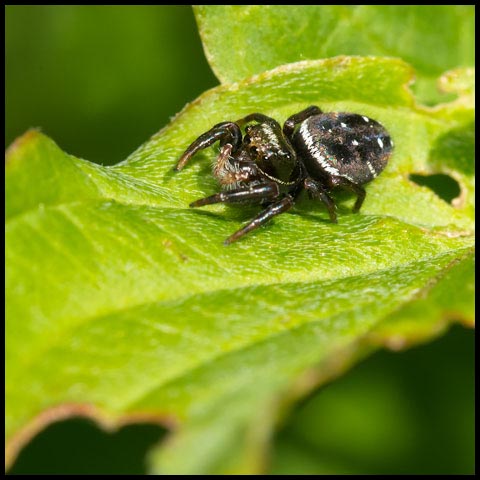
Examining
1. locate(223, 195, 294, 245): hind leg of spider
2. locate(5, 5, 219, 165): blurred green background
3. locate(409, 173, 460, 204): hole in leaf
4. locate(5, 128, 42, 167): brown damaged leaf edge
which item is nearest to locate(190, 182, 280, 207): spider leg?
locate(223, 195, 294, 245): hind leg of spider

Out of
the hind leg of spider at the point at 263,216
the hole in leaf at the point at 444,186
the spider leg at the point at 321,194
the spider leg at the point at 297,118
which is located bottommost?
the hole in leaf at the point at 444,186

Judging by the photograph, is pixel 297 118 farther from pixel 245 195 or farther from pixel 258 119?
pixel 245 195

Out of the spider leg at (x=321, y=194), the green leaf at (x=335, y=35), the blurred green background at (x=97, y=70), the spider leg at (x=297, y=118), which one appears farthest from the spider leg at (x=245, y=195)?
the blurred green background at (x=97, y=70)

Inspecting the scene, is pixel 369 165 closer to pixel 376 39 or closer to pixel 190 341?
pixel 376 39

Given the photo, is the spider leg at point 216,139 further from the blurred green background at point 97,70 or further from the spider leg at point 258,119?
the blurred green background at point 97,70

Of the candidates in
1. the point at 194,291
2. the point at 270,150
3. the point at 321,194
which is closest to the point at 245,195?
the point at 321,194

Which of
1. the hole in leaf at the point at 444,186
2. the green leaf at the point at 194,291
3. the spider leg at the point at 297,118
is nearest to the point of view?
the green leaf at the point at 194,291
